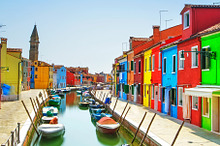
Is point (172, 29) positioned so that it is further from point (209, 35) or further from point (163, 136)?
point (163, 136)

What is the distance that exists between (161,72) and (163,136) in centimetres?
973

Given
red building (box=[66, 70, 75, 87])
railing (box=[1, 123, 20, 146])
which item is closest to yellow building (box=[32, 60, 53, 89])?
red building (box=[66, 70, 75, 87])

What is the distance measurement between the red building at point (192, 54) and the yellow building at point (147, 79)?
23.4 ft

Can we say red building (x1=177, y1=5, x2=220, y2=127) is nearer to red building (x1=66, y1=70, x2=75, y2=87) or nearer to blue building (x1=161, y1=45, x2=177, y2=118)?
blue building (x1=161, y1=45, x2=177, y2=118)

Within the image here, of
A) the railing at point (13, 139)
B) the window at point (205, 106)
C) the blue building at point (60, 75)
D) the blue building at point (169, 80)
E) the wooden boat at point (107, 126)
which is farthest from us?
the blue building at point (60, 75)

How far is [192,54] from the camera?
626 inches

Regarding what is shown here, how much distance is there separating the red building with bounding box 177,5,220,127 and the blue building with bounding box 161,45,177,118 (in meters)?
0.86

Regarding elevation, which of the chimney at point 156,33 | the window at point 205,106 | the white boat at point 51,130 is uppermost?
the chimney at point 156,33

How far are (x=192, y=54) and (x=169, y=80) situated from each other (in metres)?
4.23

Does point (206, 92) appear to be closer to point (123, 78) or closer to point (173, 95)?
point (173, 95)

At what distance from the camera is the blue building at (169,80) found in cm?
1870

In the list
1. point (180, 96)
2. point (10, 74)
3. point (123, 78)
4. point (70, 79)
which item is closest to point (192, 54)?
point (180, 96)

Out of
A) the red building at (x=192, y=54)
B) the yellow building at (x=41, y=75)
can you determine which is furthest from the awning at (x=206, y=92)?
the yellow building at (x=41, y=75)

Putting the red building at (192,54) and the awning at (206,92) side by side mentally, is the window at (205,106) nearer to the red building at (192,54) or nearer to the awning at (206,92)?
the red building at (192,54)
